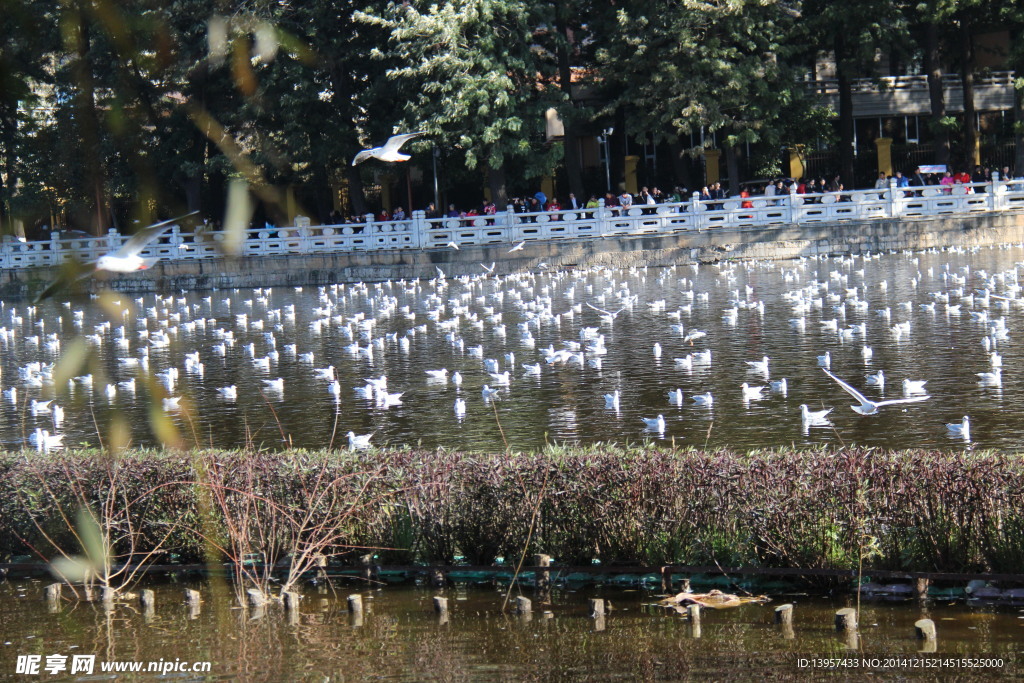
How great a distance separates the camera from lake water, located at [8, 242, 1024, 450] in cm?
1137

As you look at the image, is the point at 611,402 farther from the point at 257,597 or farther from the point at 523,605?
the point at 257,597

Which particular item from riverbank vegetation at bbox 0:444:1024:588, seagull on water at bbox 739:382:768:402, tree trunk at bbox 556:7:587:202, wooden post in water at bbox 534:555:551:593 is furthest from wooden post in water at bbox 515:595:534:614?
tree trunk at bbox 556:7:587:202

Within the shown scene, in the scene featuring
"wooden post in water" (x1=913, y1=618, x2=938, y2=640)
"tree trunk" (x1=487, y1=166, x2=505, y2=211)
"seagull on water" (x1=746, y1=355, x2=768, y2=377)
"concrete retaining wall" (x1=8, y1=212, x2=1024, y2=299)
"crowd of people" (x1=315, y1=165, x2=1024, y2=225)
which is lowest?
"wooden post in water" (x1=913, y1=618, x2=938, y2=640)

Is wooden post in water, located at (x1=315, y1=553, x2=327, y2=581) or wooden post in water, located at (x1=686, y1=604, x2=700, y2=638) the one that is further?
wooden post in water, located at (x1=315, y1=553, x2=327, y2=581)

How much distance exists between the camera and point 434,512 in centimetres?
732

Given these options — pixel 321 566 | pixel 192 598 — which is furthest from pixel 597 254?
pixel 192 598

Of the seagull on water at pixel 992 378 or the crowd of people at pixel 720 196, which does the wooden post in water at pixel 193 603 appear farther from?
the crowd of people at pixel 720 196

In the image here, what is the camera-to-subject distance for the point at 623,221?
3117 centimetres

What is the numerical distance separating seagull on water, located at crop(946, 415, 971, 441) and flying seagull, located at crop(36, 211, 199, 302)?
8686 millimetres

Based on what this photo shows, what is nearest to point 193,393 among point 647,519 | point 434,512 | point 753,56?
point 434,512

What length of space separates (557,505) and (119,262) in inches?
202

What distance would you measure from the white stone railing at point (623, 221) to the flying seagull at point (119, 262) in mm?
27562

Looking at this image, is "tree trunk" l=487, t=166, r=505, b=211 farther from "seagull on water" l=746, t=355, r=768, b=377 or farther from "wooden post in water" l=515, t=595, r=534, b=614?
"wooden post in water" l=515, t=595, r=534, b=614

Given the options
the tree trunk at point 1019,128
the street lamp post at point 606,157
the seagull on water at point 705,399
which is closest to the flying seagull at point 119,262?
the seagull on water at point 705,399
